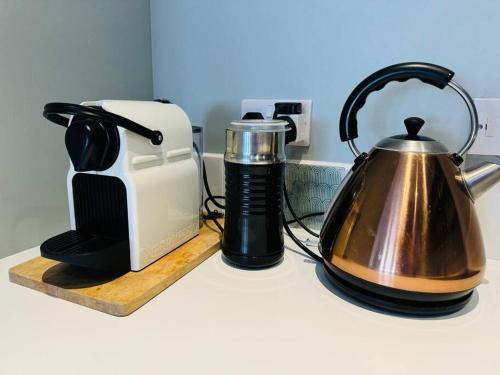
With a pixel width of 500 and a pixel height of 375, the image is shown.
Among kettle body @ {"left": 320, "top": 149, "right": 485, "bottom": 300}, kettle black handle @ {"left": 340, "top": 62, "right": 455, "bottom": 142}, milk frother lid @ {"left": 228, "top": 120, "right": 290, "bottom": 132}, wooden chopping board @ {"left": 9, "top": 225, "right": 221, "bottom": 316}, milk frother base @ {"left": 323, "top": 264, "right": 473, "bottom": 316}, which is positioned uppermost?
kettle black handle @ {"left": 340, "top": 62, "right": 455, "bottom": 142}

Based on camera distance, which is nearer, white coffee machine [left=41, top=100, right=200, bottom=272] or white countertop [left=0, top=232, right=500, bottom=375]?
white countertop [left=0, top=232, right=500, bottom=375]

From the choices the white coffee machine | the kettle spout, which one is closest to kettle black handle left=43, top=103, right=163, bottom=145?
the white coffee machine

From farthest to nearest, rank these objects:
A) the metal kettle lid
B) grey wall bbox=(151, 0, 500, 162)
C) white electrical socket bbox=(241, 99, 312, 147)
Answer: white electrical socket bbox=(241, 99, 312, 147)
grey wall bbox=(151, 0, 500, 162)
the metal kettle lid

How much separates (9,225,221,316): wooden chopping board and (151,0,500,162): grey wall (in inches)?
13.5

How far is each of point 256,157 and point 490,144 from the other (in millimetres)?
382

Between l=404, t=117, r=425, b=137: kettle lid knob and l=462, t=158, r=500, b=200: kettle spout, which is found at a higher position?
l=404, t=117, r=425, b=137: kettle lid knob

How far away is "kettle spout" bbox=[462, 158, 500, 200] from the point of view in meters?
0.48

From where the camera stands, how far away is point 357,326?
43 centimetres

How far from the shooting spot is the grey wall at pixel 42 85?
591 millimetres

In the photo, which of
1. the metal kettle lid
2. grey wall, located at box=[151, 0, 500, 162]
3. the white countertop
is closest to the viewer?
the white countertop

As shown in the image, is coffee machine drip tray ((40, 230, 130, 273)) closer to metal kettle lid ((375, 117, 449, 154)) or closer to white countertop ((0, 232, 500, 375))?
white countertop ((0, 232, 500, 375))

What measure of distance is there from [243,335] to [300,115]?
16.9 inches

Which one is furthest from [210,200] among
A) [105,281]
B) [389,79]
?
[389,79]

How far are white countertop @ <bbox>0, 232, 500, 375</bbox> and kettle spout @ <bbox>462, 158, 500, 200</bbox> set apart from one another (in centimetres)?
15
